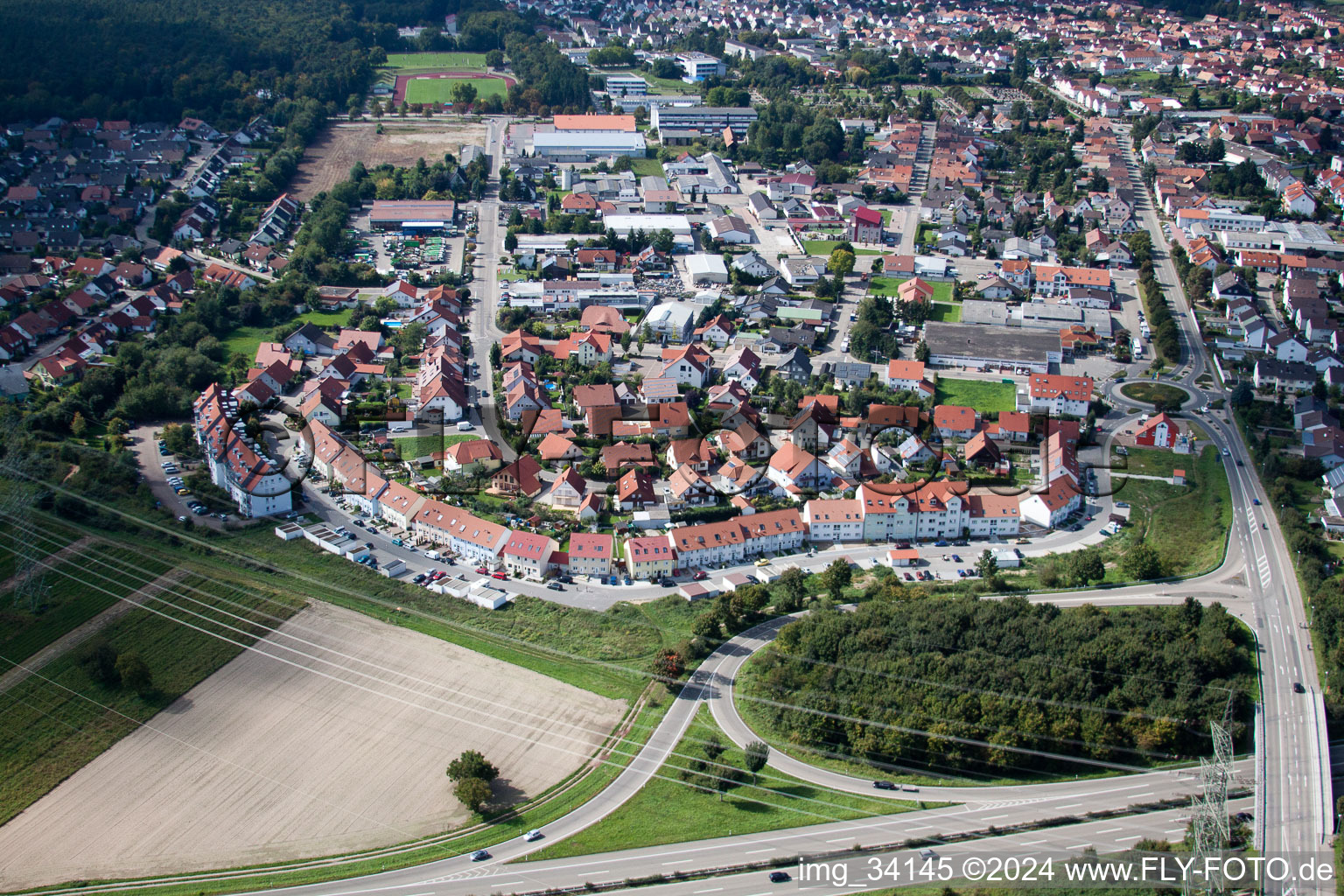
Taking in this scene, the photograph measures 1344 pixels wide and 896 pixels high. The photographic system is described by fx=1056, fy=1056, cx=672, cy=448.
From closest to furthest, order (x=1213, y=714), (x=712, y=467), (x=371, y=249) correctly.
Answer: (x=1213, y=714), (x=712, y=467), (x=371, y=249)

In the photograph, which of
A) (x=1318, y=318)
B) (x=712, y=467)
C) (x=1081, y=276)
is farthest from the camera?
(x=1081, y=276)

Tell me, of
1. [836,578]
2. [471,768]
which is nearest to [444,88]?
[836,578]

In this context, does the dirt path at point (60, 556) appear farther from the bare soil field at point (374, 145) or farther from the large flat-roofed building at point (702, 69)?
the large flat-roofed building at point (702, 69)

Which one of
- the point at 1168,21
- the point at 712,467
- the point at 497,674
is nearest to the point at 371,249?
the point at 712,467

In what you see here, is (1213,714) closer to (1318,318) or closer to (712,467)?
(712,467)

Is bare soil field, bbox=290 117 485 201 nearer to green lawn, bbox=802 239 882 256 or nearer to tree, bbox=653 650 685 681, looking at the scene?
green lawn, bbox=802 239 882 256

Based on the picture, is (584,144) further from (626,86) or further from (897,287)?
(897,287)
